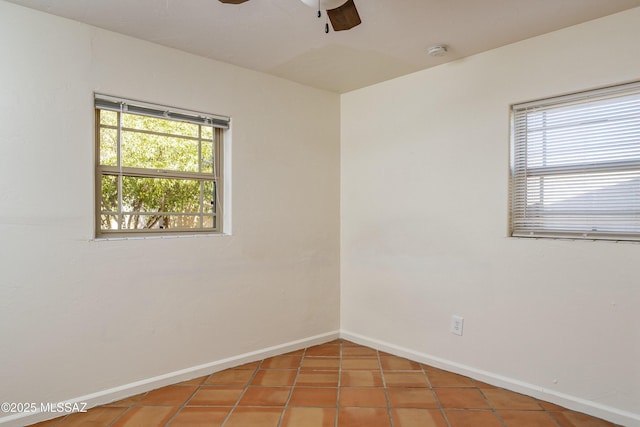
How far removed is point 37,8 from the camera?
2.12 metres

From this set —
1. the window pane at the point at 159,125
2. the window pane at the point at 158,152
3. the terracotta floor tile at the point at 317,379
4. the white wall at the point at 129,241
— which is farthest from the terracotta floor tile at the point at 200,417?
the window pane at the point at 159,125

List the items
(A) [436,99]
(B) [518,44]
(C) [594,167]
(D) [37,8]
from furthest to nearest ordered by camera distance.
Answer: (A) [436,99], (B) [518,44], (C) [594,167], (D) [37,8]

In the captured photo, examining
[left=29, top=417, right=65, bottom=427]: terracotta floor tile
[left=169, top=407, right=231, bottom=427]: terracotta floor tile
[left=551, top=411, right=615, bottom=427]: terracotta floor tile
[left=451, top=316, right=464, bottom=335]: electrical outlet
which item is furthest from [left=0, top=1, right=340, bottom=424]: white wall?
[left=551, top=411, right=615, bottom=427]: terracotta floor tile

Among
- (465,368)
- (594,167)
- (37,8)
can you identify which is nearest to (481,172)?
(594,167)

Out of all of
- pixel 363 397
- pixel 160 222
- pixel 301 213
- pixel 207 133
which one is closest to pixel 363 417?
pixel 363 397

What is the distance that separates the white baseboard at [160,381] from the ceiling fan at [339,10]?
7.43 feet

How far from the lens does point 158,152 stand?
2682 mm

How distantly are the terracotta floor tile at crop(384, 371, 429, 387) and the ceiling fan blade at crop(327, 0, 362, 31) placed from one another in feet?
7.26

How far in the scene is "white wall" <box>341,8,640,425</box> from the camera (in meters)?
2.19

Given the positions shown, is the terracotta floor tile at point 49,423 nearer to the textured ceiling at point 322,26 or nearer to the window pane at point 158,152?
the window pane at point 158,152

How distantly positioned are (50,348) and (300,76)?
2499mm

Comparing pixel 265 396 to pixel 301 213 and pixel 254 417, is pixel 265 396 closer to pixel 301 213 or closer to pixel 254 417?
pixel 254 417

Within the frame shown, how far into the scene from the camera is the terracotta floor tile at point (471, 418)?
7.02 feet

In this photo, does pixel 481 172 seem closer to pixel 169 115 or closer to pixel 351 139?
pixel 351 139
